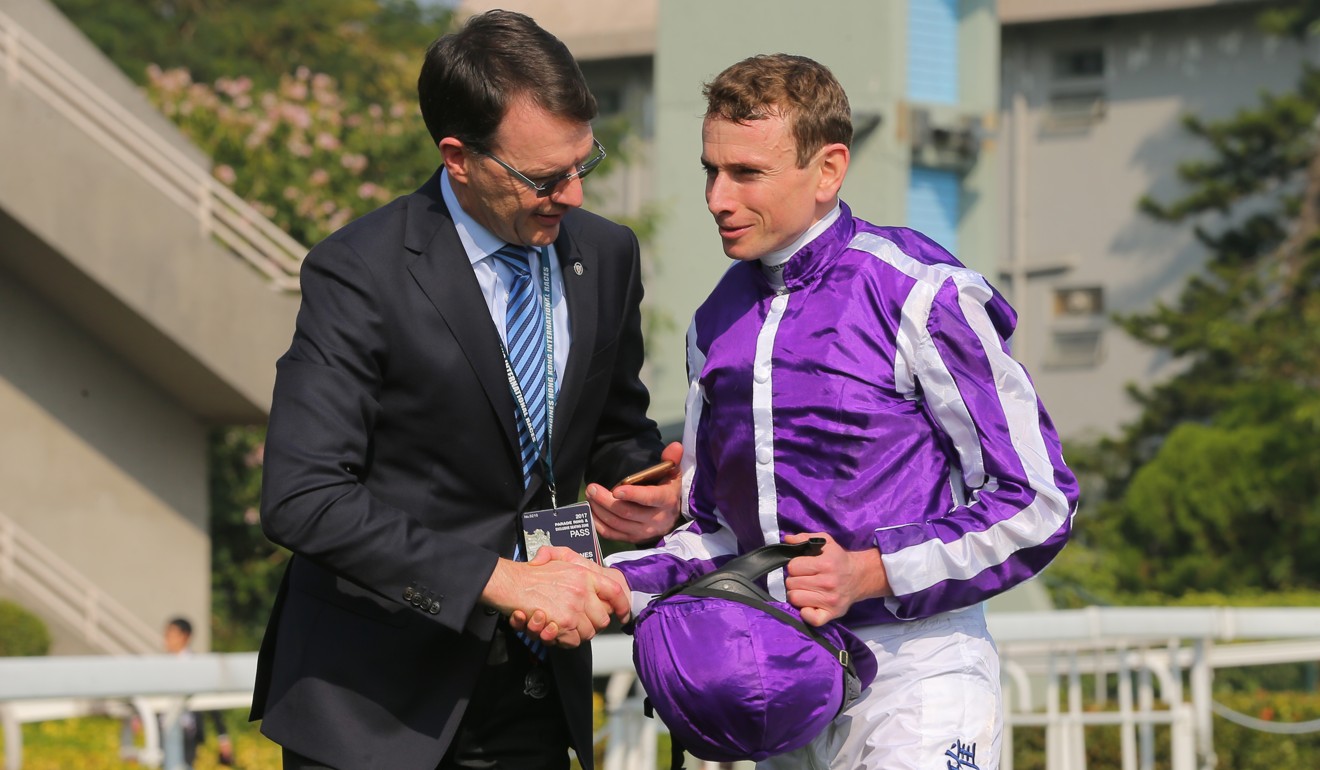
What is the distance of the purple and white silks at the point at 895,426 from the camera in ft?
9.95

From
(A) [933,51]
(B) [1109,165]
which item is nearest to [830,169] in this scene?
(A) [933,51]

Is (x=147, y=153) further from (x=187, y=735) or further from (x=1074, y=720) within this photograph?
(x=1074, y=720)

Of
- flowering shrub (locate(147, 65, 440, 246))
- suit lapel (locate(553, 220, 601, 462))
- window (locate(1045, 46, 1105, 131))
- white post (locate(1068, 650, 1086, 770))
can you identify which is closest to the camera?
suit lapel (locate(553, 220, 601, 462))

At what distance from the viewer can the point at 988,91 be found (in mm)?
8320

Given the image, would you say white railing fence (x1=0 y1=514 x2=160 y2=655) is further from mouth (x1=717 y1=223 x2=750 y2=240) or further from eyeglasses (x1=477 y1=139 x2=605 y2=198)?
mouth (x1=717 y1=223 x2=750 y2=240)

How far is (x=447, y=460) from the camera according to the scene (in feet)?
10.7

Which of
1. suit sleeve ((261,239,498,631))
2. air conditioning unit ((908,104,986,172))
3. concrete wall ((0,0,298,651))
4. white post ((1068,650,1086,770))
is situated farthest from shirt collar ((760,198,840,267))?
concrete wall ((0,0,298,651))

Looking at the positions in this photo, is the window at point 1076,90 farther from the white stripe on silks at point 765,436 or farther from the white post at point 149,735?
the white stripe on silks at point 765,436

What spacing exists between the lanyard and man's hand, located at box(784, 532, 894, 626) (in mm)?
550

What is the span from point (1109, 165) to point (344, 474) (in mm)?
22535

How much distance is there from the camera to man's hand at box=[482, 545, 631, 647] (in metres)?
3.10

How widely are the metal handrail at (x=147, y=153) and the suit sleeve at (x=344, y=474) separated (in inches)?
348

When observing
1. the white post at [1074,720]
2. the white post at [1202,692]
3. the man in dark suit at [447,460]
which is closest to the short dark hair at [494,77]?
the man in dark suit at [447,460]

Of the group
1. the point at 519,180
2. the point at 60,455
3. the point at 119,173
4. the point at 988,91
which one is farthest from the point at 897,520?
the point at 60,455
